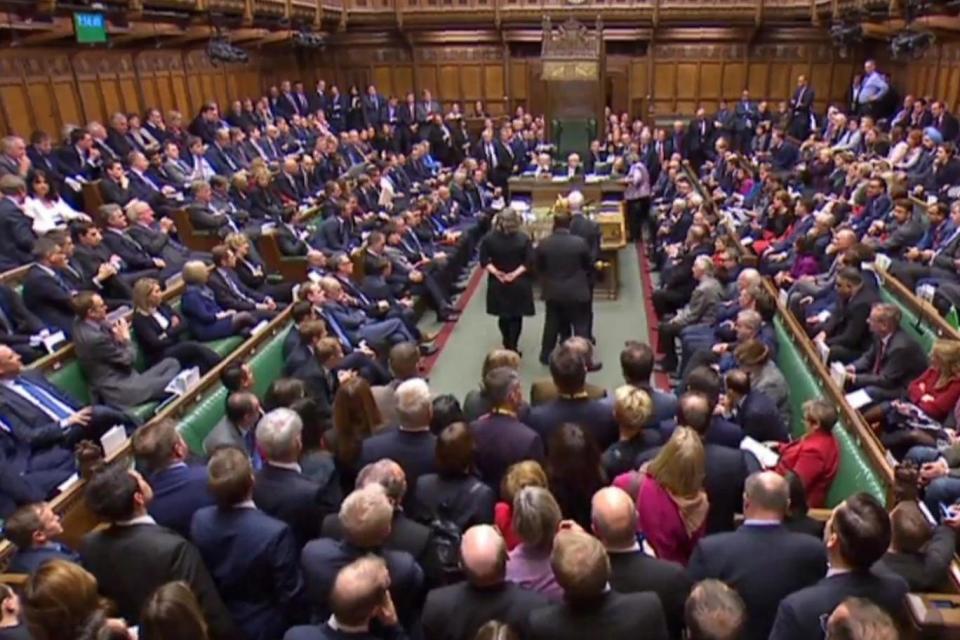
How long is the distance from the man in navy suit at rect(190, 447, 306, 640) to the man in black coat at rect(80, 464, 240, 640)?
0.09 metres

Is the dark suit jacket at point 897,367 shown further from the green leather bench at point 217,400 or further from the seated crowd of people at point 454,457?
the green leather bench at point 217,400

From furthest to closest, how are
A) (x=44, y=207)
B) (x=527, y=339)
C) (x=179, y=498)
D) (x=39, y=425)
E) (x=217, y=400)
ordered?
Result: (x=527, y=339), (x=44, y=207), (x=217, y=400), (x=39, y=425), (x=179, y=498)

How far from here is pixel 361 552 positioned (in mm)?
2455

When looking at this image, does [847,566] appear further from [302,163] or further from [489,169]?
[489,169]

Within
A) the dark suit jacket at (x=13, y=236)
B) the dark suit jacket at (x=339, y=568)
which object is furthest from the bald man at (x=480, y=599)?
the dark suit jacket at (x=13, y=236)

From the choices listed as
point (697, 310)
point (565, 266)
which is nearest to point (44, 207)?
point (565, 266)

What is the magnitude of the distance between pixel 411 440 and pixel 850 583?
1.64 metres

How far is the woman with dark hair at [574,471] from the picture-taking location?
9.52 feet

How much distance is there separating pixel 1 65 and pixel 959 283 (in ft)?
31.7

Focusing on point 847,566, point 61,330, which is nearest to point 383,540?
point 847,566

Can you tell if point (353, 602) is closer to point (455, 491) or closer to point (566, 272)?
point (455, 491)

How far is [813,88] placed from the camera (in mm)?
16344

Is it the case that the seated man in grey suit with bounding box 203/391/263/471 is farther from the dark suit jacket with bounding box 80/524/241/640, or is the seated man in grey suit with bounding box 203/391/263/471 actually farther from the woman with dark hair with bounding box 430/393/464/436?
the dark suit jacket with bounding box 80/524/241/640

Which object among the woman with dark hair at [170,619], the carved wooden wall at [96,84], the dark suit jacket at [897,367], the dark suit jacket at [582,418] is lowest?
the dark suit jacket at [897,367]
